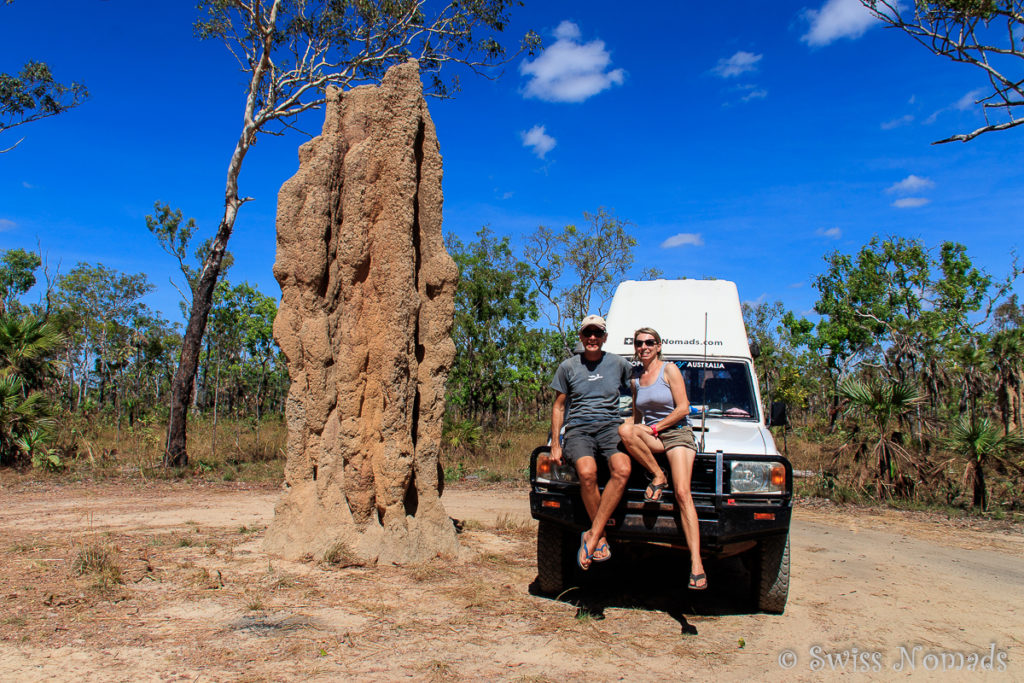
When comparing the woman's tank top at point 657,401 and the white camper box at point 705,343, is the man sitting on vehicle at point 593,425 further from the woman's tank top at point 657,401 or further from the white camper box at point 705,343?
the white camper box at point 705,343

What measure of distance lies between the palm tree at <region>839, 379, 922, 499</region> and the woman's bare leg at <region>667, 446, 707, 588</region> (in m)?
8.17

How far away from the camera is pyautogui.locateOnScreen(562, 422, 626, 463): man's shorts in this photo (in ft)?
17.5

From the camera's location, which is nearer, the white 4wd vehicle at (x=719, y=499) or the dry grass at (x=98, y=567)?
the white 4wd vehicle at (x=719, y=499)

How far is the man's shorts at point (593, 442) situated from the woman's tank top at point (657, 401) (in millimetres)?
264

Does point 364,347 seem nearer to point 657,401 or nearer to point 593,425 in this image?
point 593,425

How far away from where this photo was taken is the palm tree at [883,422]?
11.5 m

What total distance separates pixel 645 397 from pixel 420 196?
11.8ft

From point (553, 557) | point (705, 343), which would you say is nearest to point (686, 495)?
point (553, 557)

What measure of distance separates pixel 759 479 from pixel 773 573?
2.88ft

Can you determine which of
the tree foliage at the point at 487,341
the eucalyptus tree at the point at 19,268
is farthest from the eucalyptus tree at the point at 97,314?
the tree foliage at the point at 487,341

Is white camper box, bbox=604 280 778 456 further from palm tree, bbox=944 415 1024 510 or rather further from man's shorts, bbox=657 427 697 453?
palm tree, bbox=944 415 1024 510

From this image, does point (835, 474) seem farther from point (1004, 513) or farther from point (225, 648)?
point (225, 648)

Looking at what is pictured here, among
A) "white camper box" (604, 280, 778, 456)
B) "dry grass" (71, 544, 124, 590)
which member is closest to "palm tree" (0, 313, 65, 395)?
"dry grass" (71, 544, 124, 590)

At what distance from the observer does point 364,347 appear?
22.3 ft
